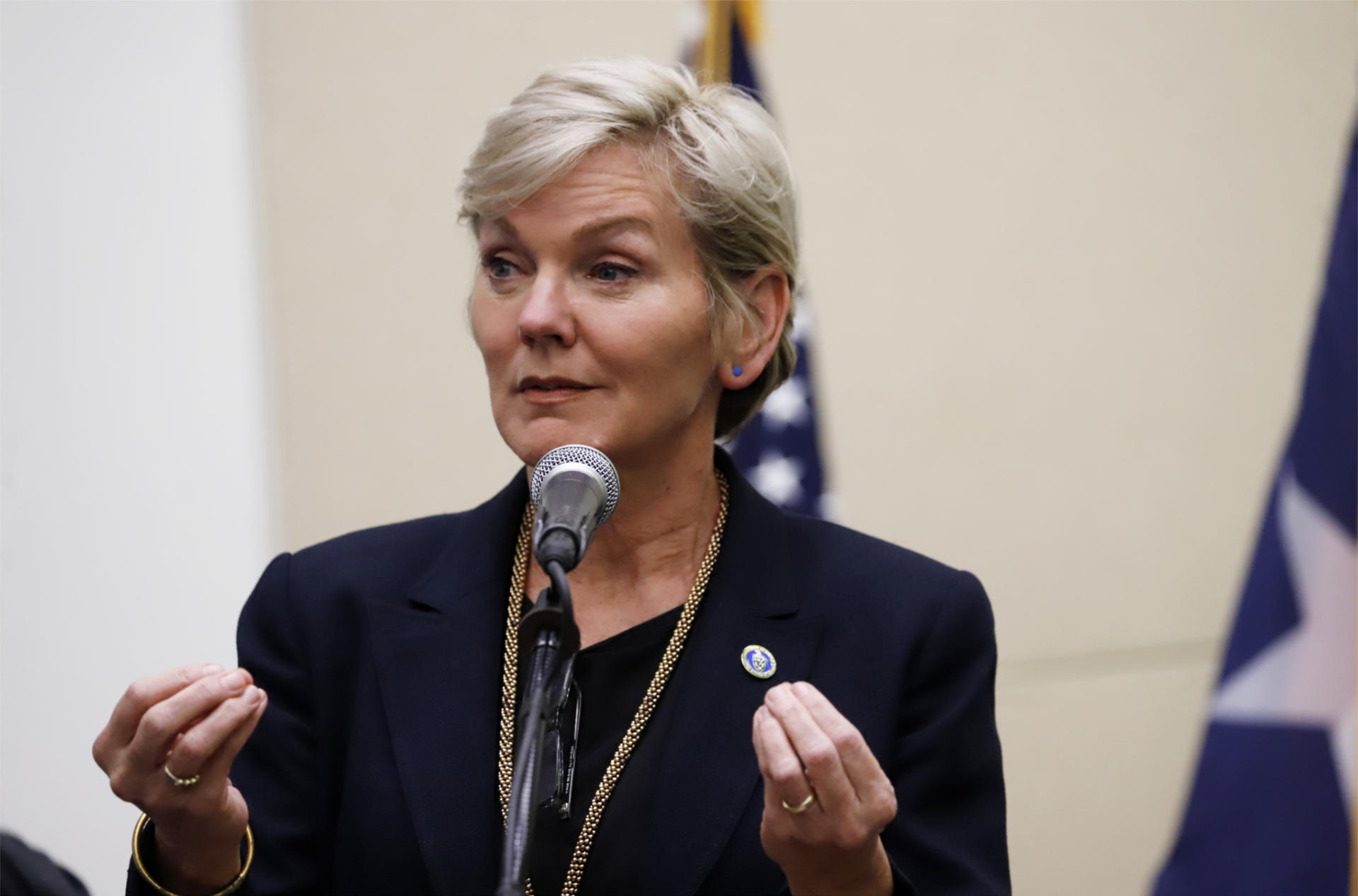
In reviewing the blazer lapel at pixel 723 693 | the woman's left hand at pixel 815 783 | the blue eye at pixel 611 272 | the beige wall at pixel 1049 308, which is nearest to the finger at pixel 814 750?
the woman's left hand at pixel 815 783

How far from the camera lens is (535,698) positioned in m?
0.98

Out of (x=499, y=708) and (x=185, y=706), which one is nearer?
(x=185, y=706)

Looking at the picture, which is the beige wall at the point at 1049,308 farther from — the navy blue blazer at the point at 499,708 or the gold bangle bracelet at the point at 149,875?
the gold bangle bracelet at the point at 149,875

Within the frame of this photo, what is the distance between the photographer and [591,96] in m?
1.69

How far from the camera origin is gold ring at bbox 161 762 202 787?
1.23 m

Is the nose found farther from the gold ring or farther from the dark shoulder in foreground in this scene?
the gold ring

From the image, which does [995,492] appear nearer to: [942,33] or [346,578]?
[942,33]

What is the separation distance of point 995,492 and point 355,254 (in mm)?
1781

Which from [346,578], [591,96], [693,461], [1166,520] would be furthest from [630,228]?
[1166,520]

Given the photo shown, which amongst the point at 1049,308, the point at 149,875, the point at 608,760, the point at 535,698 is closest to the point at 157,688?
the point at 149,875

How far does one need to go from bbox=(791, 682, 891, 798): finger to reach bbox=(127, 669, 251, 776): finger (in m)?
0.55

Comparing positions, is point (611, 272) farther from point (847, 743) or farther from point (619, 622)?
point (847, 743)

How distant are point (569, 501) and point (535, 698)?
20 centimetres

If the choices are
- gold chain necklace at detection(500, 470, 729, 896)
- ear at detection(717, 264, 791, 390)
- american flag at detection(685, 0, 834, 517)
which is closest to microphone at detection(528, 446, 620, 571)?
gold chain necklace at detection(500, 470, 729, 896)
